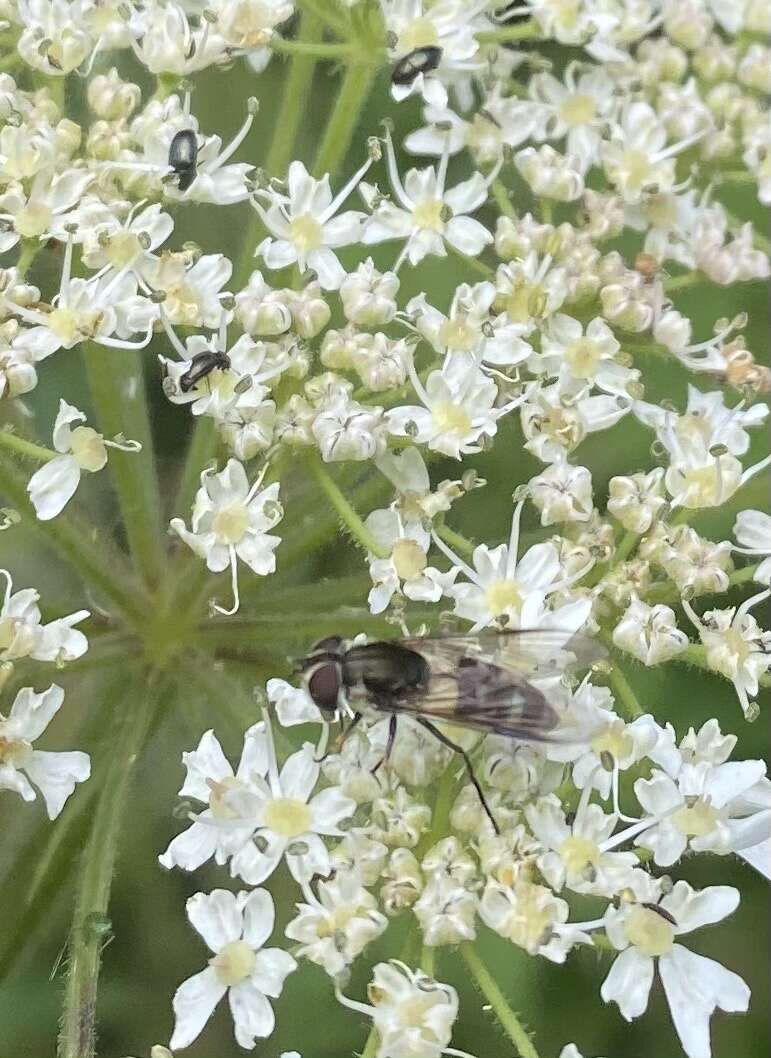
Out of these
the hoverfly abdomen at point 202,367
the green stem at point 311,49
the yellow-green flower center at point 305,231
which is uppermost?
the green stem at point 311,49

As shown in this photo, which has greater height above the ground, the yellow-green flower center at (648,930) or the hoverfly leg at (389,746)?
the hoverfly leg at (389,746)

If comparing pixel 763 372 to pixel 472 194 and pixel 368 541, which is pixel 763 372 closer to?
pixel 472 194

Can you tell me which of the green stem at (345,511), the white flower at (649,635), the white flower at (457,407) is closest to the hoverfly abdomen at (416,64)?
the white flower at (457,407)

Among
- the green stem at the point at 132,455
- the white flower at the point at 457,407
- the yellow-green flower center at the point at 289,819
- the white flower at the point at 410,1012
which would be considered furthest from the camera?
the green stem at the point at 132,455

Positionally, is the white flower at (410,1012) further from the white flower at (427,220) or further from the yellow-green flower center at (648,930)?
the white flower at (427,220)

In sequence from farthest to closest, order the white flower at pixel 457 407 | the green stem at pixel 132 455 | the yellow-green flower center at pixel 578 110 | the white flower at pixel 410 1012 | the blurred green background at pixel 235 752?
1. the yellow-green flower center at pixel 578 110
2. the blurred green background at pixel 235 752
3. the green stem at pixel 132 455
4. the white flower at pixel 457 407
5. the white flower at pixel 410 1012

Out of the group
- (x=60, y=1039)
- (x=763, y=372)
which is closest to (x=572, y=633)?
(x=763, y=372)

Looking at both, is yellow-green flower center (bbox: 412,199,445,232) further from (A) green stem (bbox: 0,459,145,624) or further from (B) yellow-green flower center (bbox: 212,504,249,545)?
(A) green stem (bbox: 0,459,145,624)
